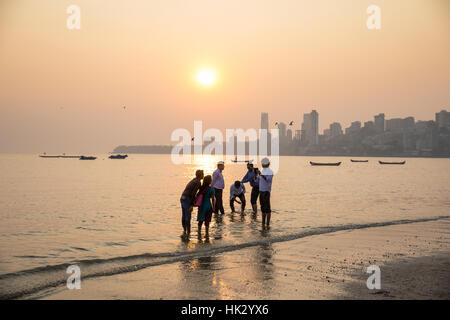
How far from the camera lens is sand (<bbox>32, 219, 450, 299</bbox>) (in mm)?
7066

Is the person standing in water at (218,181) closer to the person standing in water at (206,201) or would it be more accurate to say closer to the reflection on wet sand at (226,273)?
the person standing in water at (206,201)

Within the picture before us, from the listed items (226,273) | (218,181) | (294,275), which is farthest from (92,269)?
(218,181)

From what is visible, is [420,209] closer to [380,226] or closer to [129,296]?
[380,226]

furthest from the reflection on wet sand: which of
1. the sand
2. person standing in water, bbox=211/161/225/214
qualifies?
person standing in water, bbox=211/161/225/214

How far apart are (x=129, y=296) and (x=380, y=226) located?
1163 cm

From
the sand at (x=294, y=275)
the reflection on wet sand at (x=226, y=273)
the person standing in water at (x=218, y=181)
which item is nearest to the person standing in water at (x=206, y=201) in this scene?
the reflection on wet sand at (x=226, y=273)

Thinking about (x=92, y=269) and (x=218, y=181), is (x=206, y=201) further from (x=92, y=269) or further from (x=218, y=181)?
(x=92, y=269)

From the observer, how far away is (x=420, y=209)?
22469 mm

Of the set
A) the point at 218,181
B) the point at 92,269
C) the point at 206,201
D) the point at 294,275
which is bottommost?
the point at 92,269

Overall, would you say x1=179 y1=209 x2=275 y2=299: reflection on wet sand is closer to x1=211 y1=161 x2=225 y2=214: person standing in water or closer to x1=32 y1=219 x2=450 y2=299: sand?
x1=32 y1=219 x2=450 y2=299: sand

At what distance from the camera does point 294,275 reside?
27.1ft

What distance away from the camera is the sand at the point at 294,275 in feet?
23.2
